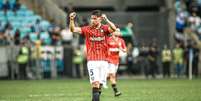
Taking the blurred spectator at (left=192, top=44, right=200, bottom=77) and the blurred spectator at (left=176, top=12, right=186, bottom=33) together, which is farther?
the blurred spectator at (left=176, top=12, right=186, bottom=33)

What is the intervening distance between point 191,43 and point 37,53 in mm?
8666

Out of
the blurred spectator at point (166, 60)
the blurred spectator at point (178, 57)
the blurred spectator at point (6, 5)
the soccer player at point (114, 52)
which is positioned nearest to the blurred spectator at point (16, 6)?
the blurred spectator at point (6, 5)

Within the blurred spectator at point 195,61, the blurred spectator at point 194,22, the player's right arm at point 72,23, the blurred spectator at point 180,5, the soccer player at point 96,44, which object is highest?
the blurred spectator at point 180,5

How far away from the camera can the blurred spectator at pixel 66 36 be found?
39938mm

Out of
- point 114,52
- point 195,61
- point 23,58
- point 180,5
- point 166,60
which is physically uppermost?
point 180,5

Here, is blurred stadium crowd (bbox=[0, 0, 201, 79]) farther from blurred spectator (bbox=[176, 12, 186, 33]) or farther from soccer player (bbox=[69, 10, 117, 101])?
soccer player (bbox=[69, 10, 117, 101])

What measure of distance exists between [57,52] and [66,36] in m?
1.15

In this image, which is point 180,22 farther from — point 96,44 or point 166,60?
point 96,44

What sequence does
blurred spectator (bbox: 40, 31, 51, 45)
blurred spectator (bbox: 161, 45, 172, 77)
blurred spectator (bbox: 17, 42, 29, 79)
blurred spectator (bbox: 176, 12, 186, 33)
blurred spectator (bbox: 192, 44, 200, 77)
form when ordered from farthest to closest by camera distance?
1. blurred spectator (bbox: 176, 12, 186, 33)
2. blurred spectator (bbox: 192, 44, 200, 77)
3. blurred spectator (bbox: 161, 45, 172, 77)
4. blurred spectator (bbox: 40, 31, 51, 45)
5. blurred spectator (bbox: 17, 42, 29, 79)

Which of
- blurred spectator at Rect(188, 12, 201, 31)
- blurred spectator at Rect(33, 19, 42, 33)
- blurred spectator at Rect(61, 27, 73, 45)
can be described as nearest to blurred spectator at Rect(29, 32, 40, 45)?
blurred spectator at Rect(33, 19, 42, 33)

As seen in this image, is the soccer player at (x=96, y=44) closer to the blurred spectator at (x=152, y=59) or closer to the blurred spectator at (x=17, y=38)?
the blurred spectator at (x=17, y=38)

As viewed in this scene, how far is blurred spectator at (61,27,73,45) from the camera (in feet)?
131

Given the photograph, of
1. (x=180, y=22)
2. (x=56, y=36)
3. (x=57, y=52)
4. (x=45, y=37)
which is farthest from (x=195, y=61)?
(x=45, y=37)

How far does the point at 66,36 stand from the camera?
40.2 meters
